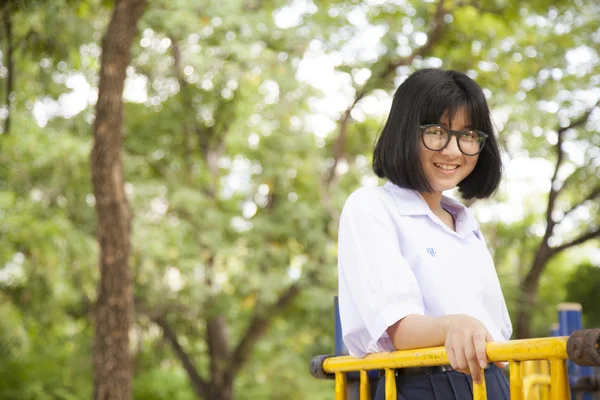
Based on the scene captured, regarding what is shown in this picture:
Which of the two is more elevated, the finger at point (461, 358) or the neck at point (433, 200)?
the neck at point (433, 200)

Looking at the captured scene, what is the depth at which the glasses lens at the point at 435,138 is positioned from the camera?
162cm

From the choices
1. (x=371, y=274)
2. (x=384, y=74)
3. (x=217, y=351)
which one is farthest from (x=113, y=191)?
(x=217, y=351)

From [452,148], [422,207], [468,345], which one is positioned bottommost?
[468,345]

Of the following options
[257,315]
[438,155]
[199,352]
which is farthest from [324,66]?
[438,155]

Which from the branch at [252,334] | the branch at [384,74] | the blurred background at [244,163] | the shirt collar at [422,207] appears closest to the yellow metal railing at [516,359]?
the shirt collar at [422,207]

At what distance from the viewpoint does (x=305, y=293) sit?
1053 cm

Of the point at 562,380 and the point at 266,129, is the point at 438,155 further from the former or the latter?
the point at 266,129

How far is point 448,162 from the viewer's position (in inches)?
65.1

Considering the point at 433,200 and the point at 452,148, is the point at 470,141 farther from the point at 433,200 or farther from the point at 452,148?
the point at 433,200

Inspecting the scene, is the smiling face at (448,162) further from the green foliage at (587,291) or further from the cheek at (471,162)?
the green foliage at (587,291)

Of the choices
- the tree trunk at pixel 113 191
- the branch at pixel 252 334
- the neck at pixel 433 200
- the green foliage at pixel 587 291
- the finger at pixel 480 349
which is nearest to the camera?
the finger at pixel 480 349

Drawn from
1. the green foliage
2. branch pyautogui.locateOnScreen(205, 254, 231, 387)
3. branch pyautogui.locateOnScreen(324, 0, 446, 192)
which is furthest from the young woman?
branch pyautogui.locateOnScreen(205, 254, 231, 387)

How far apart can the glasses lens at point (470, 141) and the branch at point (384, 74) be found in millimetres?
7681

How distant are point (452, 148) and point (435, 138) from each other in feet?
0.13
